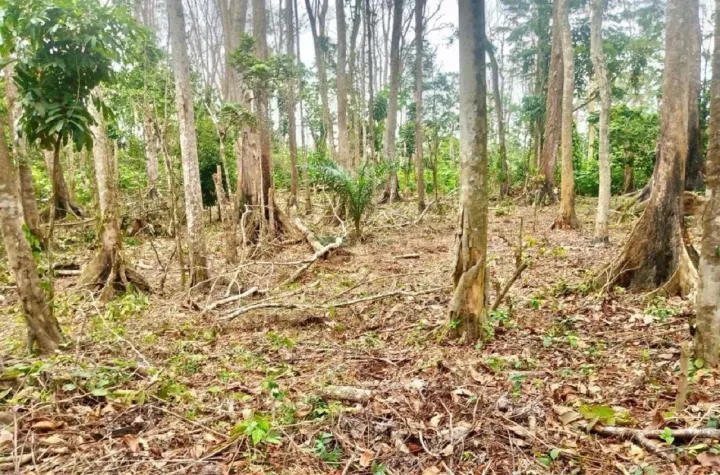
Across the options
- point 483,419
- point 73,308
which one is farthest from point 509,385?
point 73,308

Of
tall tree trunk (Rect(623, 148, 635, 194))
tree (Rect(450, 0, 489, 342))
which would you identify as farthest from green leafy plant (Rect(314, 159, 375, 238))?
tall tree trunk (Rect(623, 148, 635, 194))

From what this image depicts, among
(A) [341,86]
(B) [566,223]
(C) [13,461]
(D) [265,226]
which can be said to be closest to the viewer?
(C) [13,461]

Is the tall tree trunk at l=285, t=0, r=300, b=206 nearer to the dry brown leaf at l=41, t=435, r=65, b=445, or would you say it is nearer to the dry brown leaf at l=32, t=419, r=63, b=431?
the dry brown leaf at l=32, t=419, r=63, b=431

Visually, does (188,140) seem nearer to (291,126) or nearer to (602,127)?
(602,127)

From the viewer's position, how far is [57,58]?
423 cm

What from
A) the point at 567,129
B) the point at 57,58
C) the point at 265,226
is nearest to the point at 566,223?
the point at 567,129

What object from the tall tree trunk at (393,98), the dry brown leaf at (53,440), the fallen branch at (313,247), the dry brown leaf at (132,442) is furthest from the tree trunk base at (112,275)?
the tall tree trunk at (393,98)

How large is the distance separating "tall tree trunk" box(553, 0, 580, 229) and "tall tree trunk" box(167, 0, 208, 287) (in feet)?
24.6

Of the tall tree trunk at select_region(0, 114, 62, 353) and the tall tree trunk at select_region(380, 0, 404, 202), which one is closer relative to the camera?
the tall tree trunk at select_region(0, 114, 62, 353)

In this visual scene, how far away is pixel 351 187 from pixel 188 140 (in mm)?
4317

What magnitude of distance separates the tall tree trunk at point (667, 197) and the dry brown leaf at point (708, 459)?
128 inches

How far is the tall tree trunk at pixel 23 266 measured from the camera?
139 inches

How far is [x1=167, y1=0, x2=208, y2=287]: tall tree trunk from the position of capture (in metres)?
6.59

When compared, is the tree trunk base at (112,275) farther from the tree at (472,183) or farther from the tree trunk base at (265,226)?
the tree at (472,183)
